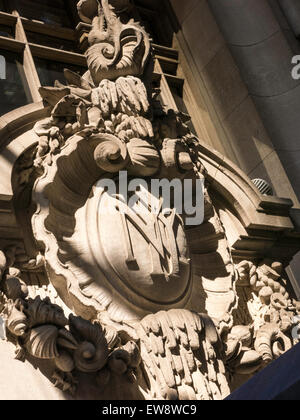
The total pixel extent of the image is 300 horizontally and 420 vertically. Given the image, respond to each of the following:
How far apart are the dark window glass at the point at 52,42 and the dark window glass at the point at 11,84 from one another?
2.47 feet

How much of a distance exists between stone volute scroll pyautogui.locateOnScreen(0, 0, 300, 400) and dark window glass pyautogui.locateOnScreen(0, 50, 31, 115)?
4.30 ft

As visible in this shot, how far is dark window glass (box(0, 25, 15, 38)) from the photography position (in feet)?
32.1

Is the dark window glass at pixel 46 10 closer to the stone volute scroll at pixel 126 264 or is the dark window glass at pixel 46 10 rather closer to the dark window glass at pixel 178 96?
the dark window glass at pixel 178 96

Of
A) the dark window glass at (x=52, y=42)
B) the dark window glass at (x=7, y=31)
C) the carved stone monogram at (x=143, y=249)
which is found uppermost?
the dark window glass at (x=7, y=31)

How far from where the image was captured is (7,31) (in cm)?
987

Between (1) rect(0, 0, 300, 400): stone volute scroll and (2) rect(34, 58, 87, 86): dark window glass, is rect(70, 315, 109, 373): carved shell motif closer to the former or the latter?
(1) rect(0, 0, 300, 400): stone volute scroll

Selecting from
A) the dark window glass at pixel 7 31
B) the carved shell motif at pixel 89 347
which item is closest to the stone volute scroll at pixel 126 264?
the carved shell motif at pixel 89 347

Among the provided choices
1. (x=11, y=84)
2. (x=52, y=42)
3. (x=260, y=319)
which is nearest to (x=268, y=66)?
(x=52, y=42)

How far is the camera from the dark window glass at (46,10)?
34.2 feet

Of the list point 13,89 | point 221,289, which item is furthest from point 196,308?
point 13,89

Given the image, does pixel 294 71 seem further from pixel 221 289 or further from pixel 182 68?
pixel 221 289

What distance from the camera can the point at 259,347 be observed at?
691 centimetres

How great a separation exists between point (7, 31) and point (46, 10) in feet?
3.57

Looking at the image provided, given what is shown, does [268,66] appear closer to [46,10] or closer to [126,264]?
[46,10]
